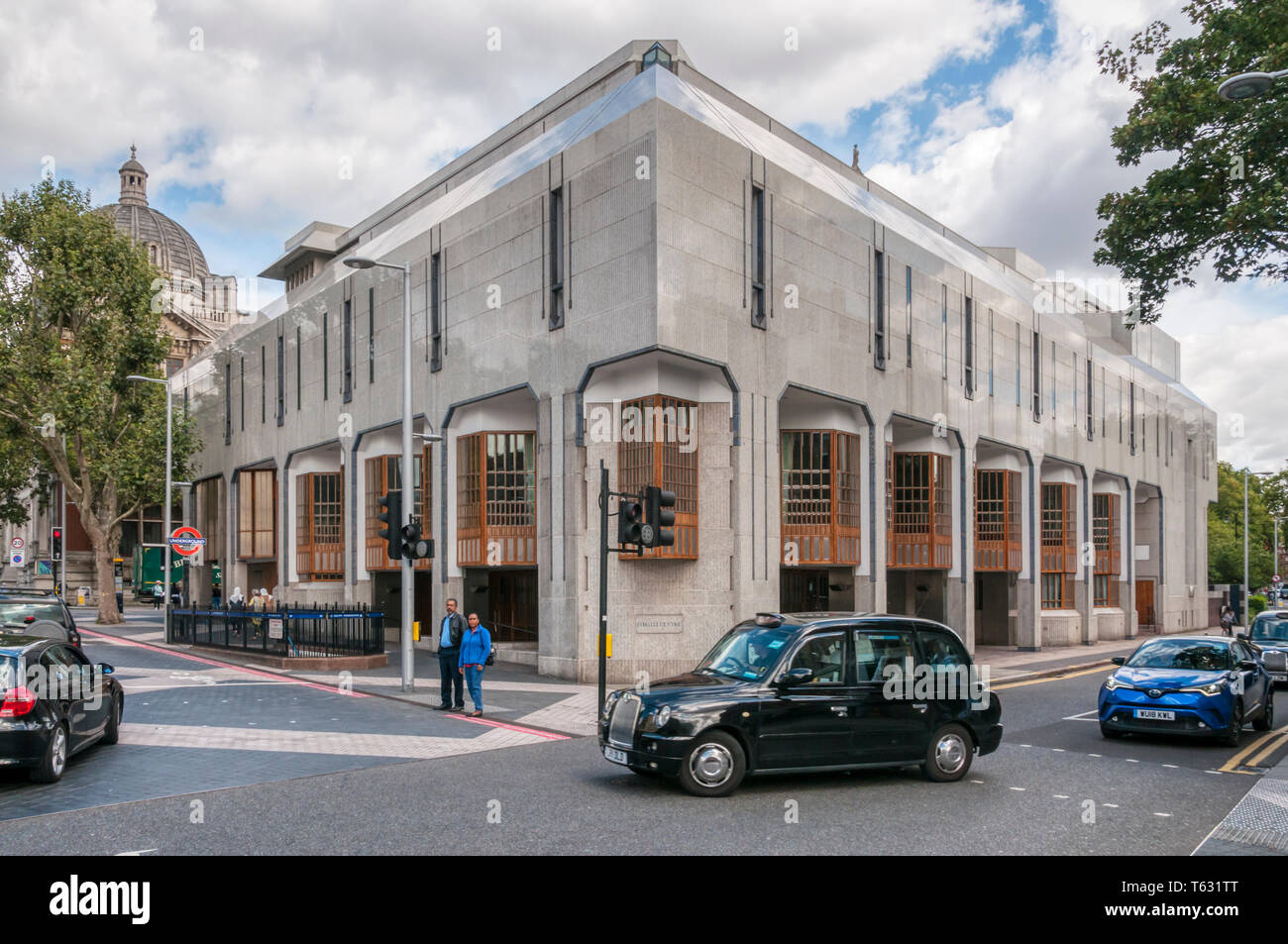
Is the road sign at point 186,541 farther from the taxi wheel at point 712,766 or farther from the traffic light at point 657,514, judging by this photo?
the taxi wheel at point 712,766

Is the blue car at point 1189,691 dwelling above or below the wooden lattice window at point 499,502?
below

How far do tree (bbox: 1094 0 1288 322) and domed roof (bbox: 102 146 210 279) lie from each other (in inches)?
4210

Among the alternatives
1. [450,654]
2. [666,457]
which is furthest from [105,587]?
[450,654]

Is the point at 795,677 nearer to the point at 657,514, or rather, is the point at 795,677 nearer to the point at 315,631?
the point at 657,514

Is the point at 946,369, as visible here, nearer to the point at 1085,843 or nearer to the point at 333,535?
the point at 333,535

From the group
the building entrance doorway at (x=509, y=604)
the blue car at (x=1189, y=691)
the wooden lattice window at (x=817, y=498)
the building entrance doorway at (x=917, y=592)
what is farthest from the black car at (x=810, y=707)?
the building entrance doorway at (x=917, y=592)

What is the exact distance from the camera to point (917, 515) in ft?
96.6

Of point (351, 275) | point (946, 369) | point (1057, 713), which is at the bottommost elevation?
point (1057, 713)

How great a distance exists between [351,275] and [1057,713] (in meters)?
24.0

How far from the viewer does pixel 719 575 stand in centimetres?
2102

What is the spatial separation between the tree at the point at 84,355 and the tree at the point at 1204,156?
35.2 metres

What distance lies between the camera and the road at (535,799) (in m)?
7.61

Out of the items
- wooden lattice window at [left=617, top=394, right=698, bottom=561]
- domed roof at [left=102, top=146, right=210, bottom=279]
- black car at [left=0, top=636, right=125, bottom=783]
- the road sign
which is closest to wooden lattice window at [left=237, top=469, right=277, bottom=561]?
the road sign

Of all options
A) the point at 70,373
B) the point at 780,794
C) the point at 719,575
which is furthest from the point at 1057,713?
the point at 70,373
